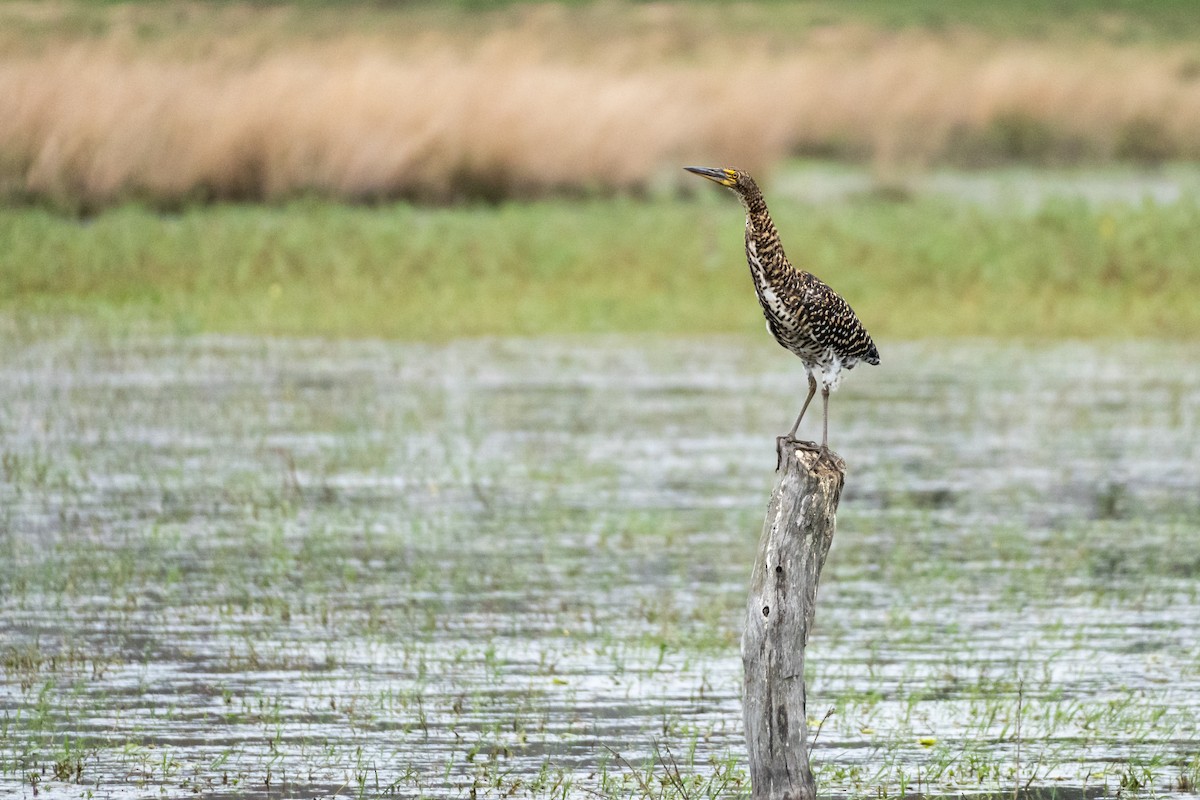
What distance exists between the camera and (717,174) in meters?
8.73

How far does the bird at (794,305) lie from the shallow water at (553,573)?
5.45 ft

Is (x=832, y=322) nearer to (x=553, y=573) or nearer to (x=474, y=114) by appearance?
(x=553, y=573)

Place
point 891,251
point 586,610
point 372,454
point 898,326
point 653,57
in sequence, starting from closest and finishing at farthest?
point 586,610
point 372,454
point 898,326
point 891,251
point 653,57

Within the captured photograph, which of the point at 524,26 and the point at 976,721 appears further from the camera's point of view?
the point at 524,26

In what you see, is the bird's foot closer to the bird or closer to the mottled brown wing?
the bird

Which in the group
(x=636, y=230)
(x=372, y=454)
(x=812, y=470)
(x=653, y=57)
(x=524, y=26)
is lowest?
(x=812, y=470)

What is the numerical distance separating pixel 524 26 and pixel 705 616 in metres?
35.0

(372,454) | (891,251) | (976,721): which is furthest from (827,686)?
(891,251)

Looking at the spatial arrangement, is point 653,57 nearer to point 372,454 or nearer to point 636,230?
point 636,230

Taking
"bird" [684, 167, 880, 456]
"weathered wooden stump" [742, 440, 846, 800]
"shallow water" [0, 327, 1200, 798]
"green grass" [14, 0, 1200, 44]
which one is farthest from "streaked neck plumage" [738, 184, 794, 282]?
"green grass" [14, 0, 1200, 44]

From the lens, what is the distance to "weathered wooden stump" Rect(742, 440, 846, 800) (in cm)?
833

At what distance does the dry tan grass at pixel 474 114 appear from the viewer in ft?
90.2

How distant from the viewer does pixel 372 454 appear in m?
16.5

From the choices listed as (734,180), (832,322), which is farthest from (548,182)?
(734,180)
